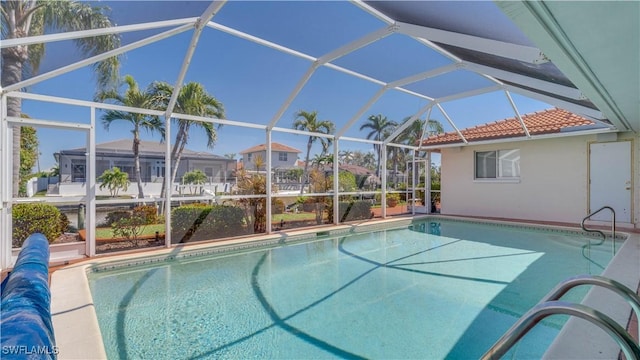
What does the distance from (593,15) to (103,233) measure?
8.54m

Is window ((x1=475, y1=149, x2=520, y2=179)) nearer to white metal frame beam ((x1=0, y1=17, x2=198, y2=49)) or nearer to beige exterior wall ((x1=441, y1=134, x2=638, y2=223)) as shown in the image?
beige exterior wall ((x1=441, y1=134, x2=638, y2=223))

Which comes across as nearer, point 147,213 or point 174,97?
point 174,97

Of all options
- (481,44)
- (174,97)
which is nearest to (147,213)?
(174,97)

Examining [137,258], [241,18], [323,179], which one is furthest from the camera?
[323,179]

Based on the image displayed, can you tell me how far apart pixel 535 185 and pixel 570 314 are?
40.4ft

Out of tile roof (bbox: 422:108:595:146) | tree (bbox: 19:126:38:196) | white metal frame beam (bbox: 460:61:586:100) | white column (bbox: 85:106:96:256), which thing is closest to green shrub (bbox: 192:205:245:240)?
white column (bbox: 85:106:96:256)

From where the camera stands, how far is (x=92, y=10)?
4965 millimetres

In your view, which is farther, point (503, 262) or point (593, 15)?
point (503, 262)

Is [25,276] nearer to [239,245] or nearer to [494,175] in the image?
[239,245]

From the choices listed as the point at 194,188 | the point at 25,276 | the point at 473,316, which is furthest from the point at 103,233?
the point at 473,316

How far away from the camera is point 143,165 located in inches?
292

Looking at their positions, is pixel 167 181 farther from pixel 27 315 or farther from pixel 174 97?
pixel 27 315

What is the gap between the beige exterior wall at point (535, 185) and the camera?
1063 centimetres

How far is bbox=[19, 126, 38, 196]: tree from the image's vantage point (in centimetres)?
599
